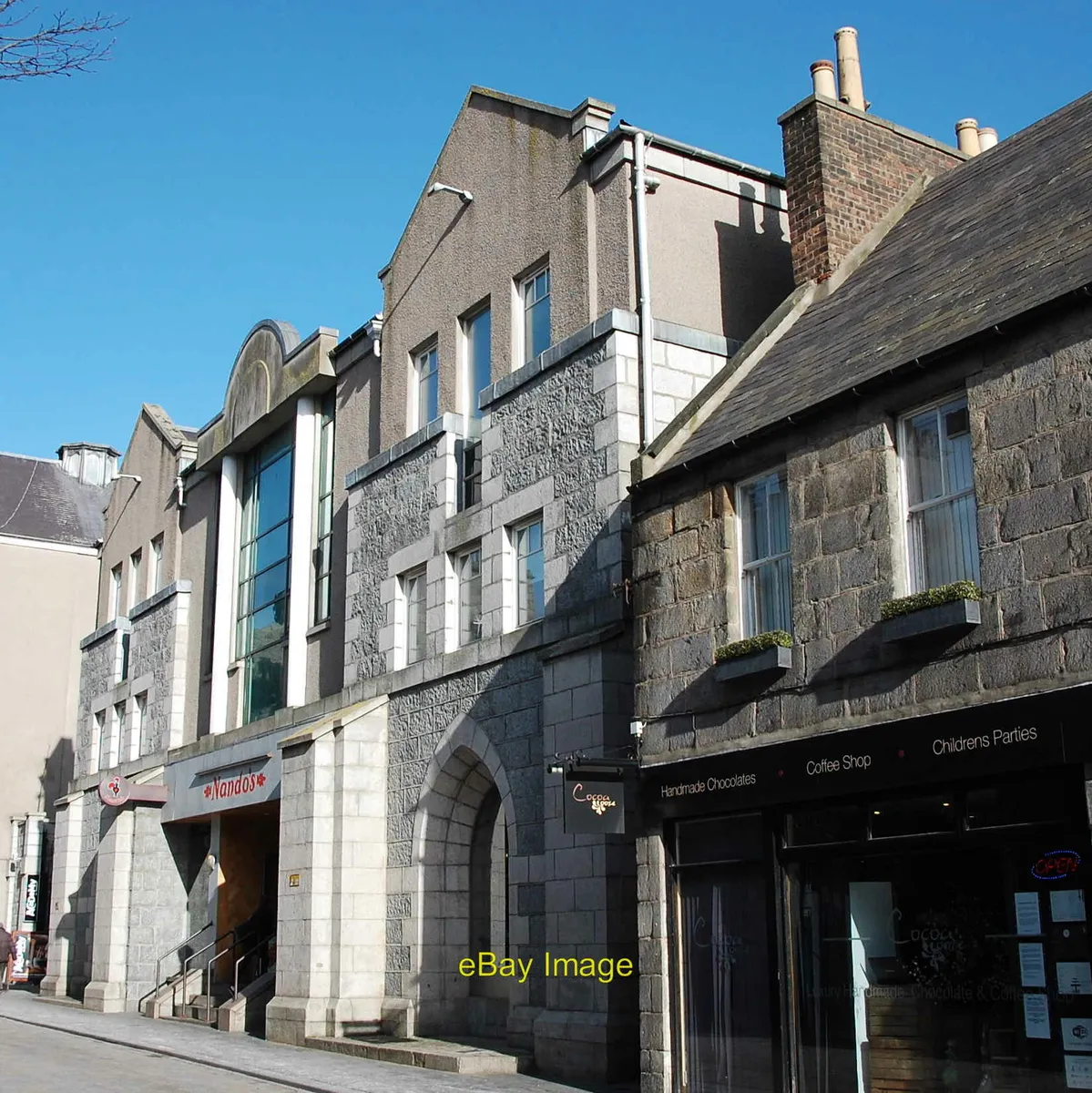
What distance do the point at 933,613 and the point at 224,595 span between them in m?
18.9

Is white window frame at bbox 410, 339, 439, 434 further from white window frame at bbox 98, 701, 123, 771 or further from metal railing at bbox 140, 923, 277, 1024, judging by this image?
white window frame at bbox 98, 701, 123, 771

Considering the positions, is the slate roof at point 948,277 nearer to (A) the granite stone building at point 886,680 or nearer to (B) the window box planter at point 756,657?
(A) the granite stone building at point 886,680

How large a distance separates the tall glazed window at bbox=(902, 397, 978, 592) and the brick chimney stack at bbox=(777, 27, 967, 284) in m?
4.87

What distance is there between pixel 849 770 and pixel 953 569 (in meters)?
1.79

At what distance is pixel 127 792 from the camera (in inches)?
1060

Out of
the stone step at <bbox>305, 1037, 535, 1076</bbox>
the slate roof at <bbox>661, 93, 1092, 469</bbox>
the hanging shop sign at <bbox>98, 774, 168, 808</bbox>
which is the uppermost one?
the slate roof at <bbox>661, 93, 1092, 469</bbox>

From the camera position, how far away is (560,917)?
50.7 ft

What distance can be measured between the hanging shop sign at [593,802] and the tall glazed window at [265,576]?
38.5 ft

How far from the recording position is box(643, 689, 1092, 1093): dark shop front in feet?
33.1

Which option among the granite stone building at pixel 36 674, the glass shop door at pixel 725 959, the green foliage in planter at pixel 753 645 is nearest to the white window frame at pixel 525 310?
the green foliage in planter at pixel 753 645

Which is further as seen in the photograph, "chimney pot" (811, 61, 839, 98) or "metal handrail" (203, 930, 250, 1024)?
"metal handrail" (203, 930, 250, 1024)

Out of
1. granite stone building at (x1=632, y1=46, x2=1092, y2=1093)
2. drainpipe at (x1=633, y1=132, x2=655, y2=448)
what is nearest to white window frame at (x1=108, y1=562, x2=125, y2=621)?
drainpipe at (x1=633, y1=132, x2=655, y2=448)

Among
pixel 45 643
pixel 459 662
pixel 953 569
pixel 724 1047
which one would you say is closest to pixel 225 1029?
pixel 459 662

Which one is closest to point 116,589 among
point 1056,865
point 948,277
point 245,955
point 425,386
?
point 245,955
